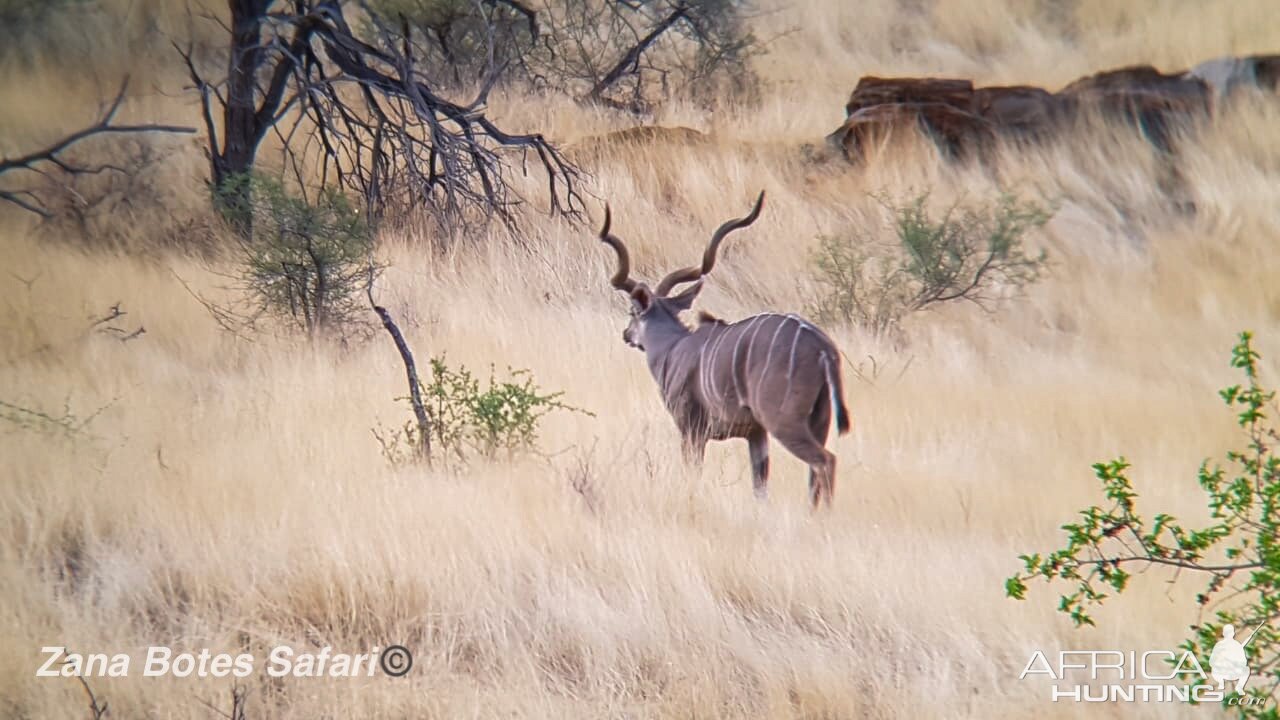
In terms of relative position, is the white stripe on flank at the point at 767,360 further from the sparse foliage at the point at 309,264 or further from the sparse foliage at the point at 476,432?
the sparse foliage at the point at 309,264

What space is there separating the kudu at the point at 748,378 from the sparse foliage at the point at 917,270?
2992 mm

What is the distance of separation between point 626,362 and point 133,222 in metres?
4.86

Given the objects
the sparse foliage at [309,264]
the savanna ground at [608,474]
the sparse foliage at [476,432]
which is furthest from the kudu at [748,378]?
the sparse foliage at [309,264]

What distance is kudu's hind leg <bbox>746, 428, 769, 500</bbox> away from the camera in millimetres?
5986

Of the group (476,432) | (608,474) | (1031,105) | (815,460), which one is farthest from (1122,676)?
(1031,105)

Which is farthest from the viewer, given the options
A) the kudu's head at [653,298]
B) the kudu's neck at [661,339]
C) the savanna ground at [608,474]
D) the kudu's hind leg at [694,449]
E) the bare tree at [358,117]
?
the kudu's head at [653,298]

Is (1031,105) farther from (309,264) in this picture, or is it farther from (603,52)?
(309,264)

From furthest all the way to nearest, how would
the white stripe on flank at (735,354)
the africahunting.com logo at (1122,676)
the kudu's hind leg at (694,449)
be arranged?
the kudu's hind leg at (694,449) → the white stripe on flank at (735,354) → the africahunting.com logo at (1122,676)

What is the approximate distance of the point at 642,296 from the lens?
7.11 m

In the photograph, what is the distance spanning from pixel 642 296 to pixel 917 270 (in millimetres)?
3853

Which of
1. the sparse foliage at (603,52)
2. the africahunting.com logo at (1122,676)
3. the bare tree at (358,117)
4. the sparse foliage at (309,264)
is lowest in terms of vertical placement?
the africahunting.com logo at (1122,676)

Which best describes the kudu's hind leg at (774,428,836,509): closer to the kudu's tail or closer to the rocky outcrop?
the kudu's tail

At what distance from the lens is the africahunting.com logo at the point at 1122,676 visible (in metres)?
4.05

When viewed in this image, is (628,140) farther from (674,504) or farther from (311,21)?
(674,504)
